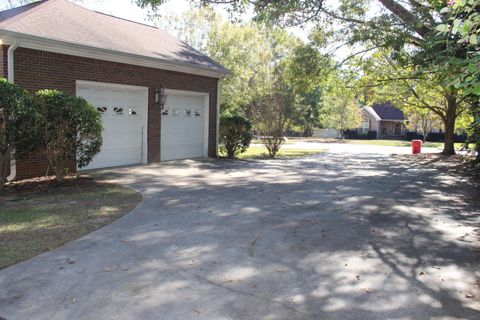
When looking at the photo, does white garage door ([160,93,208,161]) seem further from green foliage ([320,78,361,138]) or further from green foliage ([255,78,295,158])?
green foliage ([320,78,361,138])

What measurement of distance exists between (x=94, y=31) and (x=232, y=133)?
6.45 metres

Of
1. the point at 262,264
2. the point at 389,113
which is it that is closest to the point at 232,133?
the point at 262,264

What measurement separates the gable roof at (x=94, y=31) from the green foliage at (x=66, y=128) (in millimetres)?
1990

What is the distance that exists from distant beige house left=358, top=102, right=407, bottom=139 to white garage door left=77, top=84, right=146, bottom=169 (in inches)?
1873

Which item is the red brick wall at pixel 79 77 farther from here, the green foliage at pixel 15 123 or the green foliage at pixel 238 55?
the green foliage at pixel 238 55

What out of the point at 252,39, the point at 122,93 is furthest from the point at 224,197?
the point at 252,39

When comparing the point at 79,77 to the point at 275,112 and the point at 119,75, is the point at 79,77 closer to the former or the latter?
the point at 119,75

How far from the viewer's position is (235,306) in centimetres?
374

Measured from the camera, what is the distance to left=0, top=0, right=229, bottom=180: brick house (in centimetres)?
991

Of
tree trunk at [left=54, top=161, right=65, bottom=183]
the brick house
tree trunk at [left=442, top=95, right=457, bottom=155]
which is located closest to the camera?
tree trunk at [left=54, top=161, right=65, bottom=183]

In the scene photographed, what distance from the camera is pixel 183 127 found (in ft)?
49.4

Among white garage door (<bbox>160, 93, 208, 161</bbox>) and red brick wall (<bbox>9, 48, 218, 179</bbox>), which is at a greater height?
red brick wall (<bbox>9, 48, 218, 179</bbox>)

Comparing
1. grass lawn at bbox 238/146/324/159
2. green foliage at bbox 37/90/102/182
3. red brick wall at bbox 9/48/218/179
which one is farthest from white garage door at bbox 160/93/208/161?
green foliage at bbox 37/90/102/182

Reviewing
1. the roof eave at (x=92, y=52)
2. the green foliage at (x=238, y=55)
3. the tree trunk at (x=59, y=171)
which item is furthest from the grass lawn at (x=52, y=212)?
the green foliage at (x=238, y=55)
